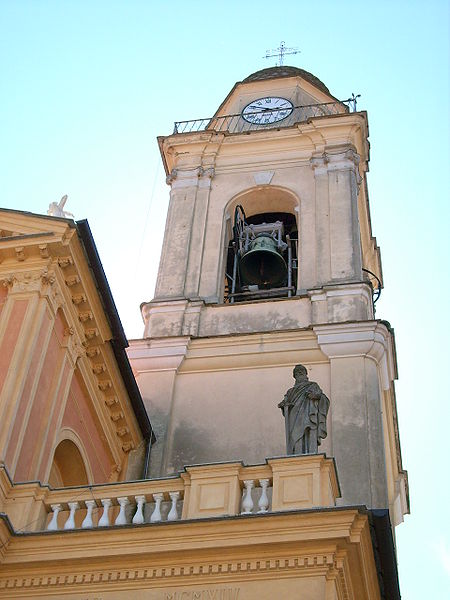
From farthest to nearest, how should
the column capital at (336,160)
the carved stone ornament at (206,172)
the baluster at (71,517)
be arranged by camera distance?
the carved stone ornament at (206,172) → the column capital at (336,160) → the baluster at (71,517)

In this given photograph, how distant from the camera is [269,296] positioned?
19250 mm

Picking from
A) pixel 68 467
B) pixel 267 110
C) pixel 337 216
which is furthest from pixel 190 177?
pixel 68 467

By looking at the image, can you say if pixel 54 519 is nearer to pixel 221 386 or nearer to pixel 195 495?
pixel 195 495

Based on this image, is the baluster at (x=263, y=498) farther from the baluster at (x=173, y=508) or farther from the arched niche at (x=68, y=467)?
the arched niche at (x=68, y=467)

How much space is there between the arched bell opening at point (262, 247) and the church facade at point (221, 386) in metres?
0.04

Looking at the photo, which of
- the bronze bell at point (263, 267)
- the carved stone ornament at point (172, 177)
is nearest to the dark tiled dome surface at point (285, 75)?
the carved stone ornament at point (172, 177)

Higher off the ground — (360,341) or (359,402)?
(360,341)

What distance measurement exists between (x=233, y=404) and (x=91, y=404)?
283 centimetres

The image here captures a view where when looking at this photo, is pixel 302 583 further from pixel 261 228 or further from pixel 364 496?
pixel 261 228

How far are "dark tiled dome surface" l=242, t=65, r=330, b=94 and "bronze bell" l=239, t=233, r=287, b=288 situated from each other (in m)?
5.95

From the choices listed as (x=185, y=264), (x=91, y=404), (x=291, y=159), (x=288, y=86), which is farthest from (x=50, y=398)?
(x=288, y=86)

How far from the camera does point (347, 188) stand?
20.3 metres

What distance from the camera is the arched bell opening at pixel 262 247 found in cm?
1947

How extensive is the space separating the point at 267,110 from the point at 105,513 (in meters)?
14.2
